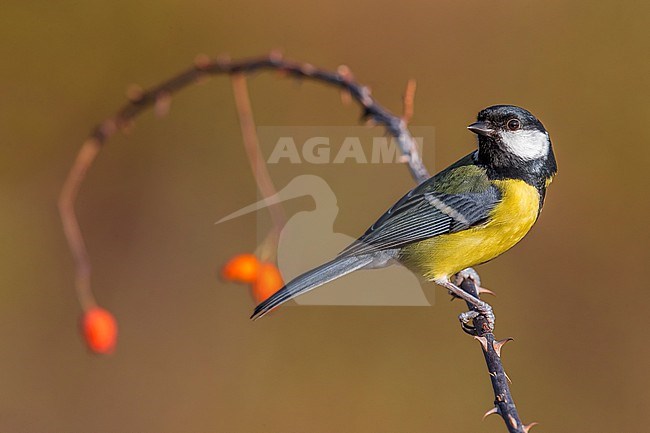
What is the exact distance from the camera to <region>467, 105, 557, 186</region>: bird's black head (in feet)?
12.5

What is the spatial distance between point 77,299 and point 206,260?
3.29 feet

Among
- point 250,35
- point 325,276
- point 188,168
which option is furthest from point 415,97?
point 325,276

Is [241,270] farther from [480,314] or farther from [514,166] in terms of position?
[514,166]

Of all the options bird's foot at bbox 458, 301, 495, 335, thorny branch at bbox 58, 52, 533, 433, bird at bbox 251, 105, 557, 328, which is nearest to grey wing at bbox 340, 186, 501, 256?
→ bird at bbox 251, 105, 557, 328

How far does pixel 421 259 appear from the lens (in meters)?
3.99

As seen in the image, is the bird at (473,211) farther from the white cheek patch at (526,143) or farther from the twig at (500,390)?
the twig at (500,390)

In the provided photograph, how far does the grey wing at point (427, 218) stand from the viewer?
12.8 feet

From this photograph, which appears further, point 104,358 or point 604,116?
point 604,116

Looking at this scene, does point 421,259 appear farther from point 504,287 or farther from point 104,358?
point 104,358

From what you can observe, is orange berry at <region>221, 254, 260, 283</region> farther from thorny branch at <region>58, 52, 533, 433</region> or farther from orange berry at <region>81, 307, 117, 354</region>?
orange berry at <region>81, 307, 117, 354</region>

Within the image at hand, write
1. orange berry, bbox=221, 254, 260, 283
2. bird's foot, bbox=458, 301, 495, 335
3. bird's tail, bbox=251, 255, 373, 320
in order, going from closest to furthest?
1. orange berry, bbox=221, 254, 260, 283
2. bird's tail, bbox=251, 255, 373, 320
3. bird's foot, bbox=458, 301, 495, 335

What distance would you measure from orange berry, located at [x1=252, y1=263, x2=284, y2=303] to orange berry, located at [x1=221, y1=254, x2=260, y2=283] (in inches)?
1.2

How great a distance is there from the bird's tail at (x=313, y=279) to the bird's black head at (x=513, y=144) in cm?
83

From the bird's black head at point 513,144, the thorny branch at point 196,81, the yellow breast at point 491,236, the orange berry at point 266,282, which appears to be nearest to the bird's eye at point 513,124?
the bird's black head at point 513,144
